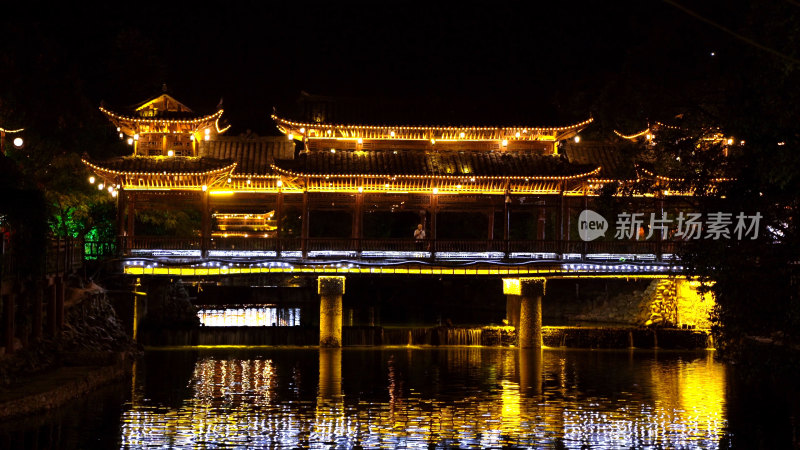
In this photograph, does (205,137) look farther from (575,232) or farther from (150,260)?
(575,232)

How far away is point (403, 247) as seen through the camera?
130 ft

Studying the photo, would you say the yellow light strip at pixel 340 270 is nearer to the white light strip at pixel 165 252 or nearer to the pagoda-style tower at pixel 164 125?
the white light strip at pixel 165 252

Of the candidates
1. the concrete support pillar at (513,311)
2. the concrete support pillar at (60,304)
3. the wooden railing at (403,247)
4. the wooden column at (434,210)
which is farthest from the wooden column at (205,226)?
the concrete support pillar at (513,311)

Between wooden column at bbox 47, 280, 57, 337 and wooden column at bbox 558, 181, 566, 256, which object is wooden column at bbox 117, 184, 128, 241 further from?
wooden column at bbox 558, 181, 566, 256

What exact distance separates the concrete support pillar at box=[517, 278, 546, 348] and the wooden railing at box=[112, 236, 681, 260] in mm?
1238

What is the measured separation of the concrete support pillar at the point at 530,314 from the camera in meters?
39.0

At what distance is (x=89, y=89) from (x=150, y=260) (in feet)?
106

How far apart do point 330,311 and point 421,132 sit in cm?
936

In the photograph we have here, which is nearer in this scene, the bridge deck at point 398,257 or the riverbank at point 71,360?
the riverbank at point 71,360

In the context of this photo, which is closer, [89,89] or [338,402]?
[338,402]

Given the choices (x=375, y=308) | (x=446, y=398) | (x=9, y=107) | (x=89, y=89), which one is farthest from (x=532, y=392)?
(x=89, y=89)

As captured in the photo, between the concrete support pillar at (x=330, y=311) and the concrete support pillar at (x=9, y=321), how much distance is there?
50.9 ft

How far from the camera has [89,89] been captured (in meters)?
65.8

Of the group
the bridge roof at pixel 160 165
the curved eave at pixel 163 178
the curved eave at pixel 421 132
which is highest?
the curved eave at pixel 421 132
